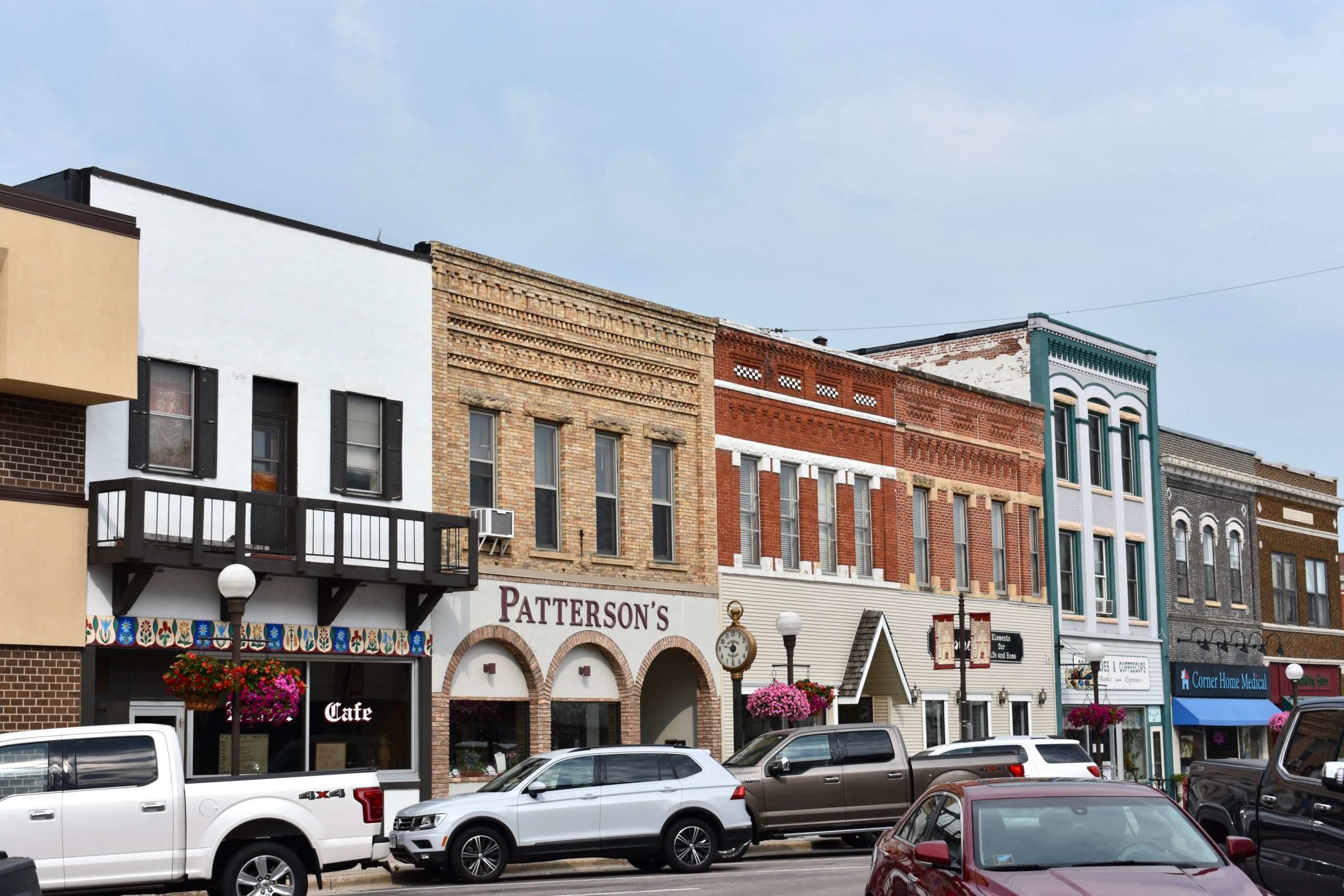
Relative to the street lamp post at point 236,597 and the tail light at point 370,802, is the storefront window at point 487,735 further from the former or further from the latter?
the tail light at point 370,802

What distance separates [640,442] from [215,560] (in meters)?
10.1

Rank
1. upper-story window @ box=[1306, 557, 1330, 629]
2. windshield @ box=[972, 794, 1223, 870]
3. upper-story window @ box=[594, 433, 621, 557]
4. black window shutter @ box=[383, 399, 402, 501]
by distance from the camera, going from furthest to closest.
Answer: upper-story window @ box=[1306, 557, 1330, 629] < upper-story window @ box=[594, 433, 621, 557] < black window shutter @ box=[383, 399, 402, 501] < windshield @ box=[972, 794, 1223, 870]

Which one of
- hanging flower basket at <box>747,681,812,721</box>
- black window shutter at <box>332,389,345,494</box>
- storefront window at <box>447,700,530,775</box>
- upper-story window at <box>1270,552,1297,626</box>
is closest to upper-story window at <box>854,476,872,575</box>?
hanging flower basket at <box>747,681,812,721</box>

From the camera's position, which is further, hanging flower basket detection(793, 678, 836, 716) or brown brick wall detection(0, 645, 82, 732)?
hanging flower basket detection(793, 678, 836, 716)

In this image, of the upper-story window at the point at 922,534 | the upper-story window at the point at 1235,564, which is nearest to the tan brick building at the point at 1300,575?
the upper-story window at the point at 1235,564

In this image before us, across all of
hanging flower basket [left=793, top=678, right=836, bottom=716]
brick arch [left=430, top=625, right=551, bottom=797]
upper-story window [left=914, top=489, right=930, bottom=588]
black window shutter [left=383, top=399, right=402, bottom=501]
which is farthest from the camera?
upper-story window [left=914, top=489, right=930, bottom=588]

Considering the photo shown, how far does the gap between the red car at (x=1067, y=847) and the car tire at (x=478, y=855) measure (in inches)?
387

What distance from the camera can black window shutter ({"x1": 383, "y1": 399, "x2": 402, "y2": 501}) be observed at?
25.2 m

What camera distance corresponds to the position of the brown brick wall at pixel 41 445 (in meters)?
20.6

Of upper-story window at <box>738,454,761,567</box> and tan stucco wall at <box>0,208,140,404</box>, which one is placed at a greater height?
tan stucco wall at <box>0,208,140,404</box>

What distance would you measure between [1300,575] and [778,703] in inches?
1205

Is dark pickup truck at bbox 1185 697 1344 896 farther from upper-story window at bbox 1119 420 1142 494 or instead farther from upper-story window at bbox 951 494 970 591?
upper-story window at bbox 1119 420 1142 494

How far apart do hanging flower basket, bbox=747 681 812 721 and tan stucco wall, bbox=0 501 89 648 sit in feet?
36.4

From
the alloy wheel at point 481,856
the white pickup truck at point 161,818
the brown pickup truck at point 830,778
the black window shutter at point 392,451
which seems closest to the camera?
the white pickup truck at point 161,818
